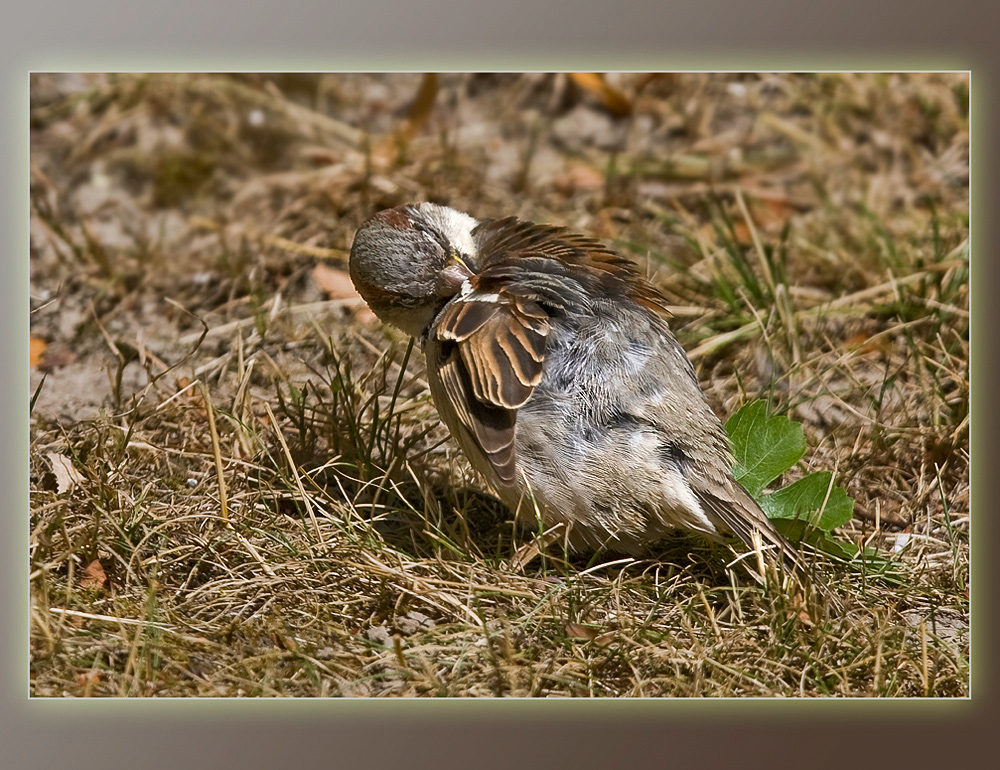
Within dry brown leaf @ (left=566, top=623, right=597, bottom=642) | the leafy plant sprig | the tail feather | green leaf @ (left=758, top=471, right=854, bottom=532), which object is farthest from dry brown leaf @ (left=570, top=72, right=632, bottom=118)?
dry brown leaf @ (left=566, top=623, right=597, bottom=642)

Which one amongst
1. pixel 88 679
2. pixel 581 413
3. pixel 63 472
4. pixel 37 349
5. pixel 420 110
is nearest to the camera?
pixel 88 679

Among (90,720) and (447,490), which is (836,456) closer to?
(447,490)

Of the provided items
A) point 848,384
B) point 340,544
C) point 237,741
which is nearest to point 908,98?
point 848,384

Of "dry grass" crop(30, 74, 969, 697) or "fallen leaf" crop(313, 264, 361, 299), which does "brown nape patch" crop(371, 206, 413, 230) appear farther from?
"fallen leaf" crop(313, 264, 361, 299)

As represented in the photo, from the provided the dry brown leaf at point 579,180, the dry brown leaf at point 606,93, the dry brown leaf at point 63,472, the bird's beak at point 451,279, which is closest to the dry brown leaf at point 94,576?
the dry brown leaf at point 63,472

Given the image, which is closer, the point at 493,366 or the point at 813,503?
the point at 493,366

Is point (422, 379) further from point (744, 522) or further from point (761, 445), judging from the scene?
point (744, 522)

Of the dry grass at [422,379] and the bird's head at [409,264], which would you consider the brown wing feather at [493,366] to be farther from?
the dry grass at [422,379]

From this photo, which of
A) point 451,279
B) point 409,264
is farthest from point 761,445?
point 409,264
